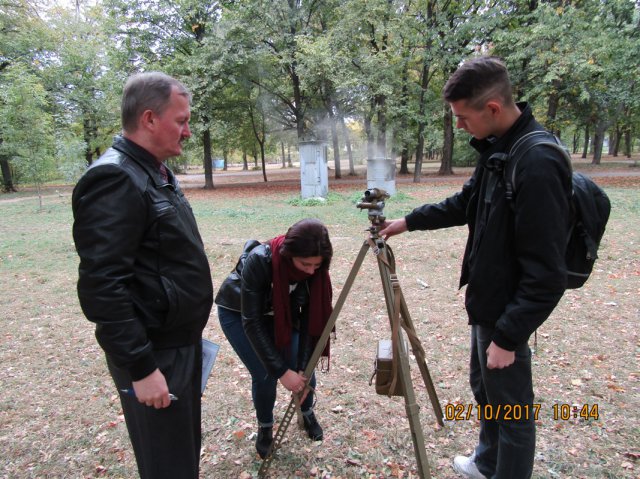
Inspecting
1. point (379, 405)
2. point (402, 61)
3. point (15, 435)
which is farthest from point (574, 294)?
point (402, 61)

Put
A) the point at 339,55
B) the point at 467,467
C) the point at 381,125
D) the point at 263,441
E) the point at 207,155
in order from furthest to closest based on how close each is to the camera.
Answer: the point at 207,155 → the point at 381,125 → the point at 339,55 → the point at 263,441 → the point at 467,467

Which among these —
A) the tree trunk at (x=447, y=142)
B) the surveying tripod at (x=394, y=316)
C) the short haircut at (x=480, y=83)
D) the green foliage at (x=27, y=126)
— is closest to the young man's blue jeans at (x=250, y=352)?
the surveying tripod at (x=394, y=316)

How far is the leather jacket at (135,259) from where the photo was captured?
4.41 feet

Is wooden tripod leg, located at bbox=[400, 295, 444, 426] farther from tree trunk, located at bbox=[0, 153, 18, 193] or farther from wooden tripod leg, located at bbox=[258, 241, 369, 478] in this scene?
tree trunk, located at bbox=[0, 153, 18, 193]

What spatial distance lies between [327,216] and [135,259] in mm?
9569

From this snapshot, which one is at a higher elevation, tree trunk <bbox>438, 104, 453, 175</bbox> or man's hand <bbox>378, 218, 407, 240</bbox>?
tree trunk <bbox>438, 104, 453, 175</bbox>

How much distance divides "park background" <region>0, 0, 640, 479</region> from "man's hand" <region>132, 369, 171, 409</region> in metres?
1.31

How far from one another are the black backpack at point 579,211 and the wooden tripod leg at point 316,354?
733mm

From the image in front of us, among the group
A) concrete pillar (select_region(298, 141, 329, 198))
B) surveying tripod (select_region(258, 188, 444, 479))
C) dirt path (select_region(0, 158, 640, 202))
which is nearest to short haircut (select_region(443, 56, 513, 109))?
surveying tripod (select_region(258, 188, 444, 479))

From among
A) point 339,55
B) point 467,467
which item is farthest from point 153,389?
point 339,55

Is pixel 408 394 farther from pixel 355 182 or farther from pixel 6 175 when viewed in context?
pixel 6 175

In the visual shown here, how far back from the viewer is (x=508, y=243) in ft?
5.35

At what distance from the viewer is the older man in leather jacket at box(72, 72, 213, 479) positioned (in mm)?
1352
